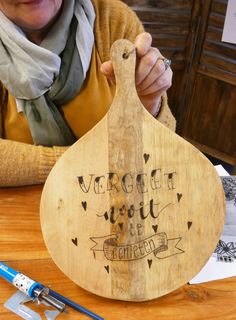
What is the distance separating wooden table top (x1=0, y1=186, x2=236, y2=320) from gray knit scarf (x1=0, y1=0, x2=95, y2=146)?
311 mm

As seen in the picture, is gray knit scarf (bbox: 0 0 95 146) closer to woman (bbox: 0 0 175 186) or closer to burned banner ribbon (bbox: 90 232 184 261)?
woman (bbox: 0 0 175 186)

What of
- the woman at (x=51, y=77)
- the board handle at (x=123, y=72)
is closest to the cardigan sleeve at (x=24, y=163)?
the woman at (x=51, y=77)

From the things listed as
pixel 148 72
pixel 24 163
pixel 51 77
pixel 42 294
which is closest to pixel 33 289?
pixel 42 294

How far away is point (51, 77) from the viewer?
0.92m

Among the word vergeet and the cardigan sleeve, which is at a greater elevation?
the word vergeet

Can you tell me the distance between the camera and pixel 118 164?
578 millimetres

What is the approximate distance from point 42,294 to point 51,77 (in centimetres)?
52

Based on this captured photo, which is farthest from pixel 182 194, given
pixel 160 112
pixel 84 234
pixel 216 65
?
pixel 216 65

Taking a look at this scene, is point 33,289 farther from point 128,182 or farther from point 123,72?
point 123,72

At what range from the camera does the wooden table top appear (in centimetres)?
58

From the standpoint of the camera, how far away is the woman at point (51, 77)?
2.57ft

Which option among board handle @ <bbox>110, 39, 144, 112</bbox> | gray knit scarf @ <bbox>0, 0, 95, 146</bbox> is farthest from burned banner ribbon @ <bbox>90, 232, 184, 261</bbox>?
gray knit scarf @ <bbox>0, 0, 95, 146</bbox>

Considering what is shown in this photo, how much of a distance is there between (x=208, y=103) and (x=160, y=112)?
1298 mm

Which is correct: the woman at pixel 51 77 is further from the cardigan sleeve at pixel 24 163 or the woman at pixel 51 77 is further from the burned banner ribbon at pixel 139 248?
the burned banner ribbon at pixel 139 248
